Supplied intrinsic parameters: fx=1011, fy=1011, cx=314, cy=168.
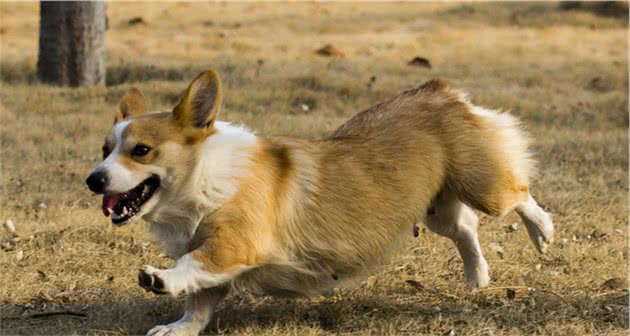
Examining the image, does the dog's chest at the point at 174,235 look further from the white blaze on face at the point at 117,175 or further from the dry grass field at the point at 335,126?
the dry grass field at the point at 335,126

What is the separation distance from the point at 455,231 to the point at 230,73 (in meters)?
8.07

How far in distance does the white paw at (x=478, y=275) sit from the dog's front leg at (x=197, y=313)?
5.18 feet

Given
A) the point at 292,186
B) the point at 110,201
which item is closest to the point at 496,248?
the point at 292,186

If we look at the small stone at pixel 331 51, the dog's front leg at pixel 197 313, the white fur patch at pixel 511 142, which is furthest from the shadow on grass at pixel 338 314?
the small stone at pixel 331 51

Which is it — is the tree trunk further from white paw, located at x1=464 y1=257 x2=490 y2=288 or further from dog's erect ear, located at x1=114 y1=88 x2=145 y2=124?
white paw, located at x1=464 y1=257 x2=490 y2=288

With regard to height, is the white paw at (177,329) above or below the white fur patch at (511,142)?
below

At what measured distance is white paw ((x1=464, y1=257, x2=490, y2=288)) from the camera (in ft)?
19.1

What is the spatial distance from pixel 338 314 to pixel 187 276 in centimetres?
118

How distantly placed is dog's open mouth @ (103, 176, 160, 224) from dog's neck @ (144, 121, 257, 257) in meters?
0.09

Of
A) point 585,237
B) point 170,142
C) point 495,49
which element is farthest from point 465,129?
point 495,49

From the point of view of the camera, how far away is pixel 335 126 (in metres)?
10.7

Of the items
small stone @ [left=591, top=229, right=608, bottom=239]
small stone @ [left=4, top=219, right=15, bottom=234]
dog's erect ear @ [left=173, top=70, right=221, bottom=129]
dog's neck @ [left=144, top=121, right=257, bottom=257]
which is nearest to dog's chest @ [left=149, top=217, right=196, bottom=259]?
dog's neck @ [left=144, top=121, right=257, bottom=257]

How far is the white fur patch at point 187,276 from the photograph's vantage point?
4.35 metres

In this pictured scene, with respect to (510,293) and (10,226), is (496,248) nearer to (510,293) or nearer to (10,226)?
(510,293)
